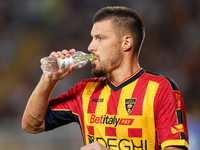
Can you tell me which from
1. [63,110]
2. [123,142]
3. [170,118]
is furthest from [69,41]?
[170,118]

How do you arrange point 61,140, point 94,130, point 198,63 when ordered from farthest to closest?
1. point 198,63
2. point 61,140
3. point 94,130

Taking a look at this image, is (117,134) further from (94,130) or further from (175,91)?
(175,91)

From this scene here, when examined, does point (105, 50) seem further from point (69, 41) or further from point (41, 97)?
point (69, 41)

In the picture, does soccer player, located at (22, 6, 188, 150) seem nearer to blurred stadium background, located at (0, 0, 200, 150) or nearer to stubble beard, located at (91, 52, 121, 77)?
stubble beard, located at (91, 52, 121, 77)

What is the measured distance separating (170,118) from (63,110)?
2.93 ft

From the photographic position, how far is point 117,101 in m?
1.93

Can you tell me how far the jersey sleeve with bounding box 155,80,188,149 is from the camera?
161 centimetres

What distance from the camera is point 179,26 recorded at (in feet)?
19.1

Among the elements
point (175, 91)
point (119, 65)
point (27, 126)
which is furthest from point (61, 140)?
point (175, 91)

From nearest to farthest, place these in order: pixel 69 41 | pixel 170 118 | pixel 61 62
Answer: pixel 170 118 < pixel 61 62 < pixel 69 41

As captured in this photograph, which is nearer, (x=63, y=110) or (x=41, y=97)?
(x=41, y=97)

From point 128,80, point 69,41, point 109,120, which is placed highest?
point 69,41

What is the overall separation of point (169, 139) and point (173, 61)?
4279mm

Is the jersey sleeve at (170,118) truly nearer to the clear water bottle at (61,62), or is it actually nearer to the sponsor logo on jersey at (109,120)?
the sponsor logo on jersey at (109,120)
